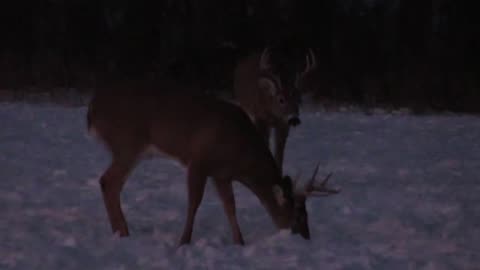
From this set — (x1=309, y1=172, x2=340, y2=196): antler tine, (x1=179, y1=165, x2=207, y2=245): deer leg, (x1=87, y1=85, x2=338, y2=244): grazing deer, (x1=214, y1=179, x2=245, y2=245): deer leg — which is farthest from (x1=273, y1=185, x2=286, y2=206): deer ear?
(x1=179, y1=165, x2=207, y2=245): deer leg

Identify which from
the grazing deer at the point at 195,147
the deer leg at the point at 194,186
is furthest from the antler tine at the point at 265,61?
the deer leg at the point at 194,186

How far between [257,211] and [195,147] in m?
1.35

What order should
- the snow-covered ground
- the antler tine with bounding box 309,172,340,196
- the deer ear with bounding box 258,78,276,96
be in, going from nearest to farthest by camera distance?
the snow-covered ground, the antler tine with bounding box 309,172,340,196, the deer ear with bounding box 258,78,276,96

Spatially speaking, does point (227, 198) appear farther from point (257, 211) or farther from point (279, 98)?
point (279, 98)

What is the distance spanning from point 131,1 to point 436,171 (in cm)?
1485

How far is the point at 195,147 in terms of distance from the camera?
307 inches

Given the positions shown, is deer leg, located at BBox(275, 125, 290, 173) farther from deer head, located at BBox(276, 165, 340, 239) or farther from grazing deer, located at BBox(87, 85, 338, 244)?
deer head, located at BBox(276, 165, 340, 239)

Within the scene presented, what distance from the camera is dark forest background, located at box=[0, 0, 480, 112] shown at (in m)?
22.2

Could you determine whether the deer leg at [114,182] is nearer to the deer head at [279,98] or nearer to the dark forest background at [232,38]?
the deer head at [279,98]

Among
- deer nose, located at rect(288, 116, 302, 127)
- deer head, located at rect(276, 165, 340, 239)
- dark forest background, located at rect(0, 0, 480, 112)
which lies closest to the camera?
deer head, located at rect(276, 165, 340, 239)

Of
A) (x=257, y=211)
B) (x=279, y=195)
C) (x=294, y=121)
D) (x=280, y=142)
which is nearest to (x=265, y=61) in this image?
(x=280, y=142)

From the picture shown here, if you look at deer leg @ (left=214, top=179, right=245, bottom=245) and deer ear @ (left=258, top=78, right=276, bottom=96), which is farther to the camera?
deer ear @ (left=258, top=78, right=276, bottom=96)

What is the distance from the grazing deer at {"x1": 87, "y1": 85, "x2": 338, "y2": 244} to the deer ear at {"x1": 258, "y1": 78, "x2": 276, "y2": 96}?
2.27 meters

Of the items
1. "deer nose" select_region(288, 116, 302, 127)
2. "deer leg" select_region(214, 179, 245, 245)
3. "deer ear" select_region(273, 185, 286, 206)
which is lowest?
"deer nose" select_region(288, 116, 302, 127)
